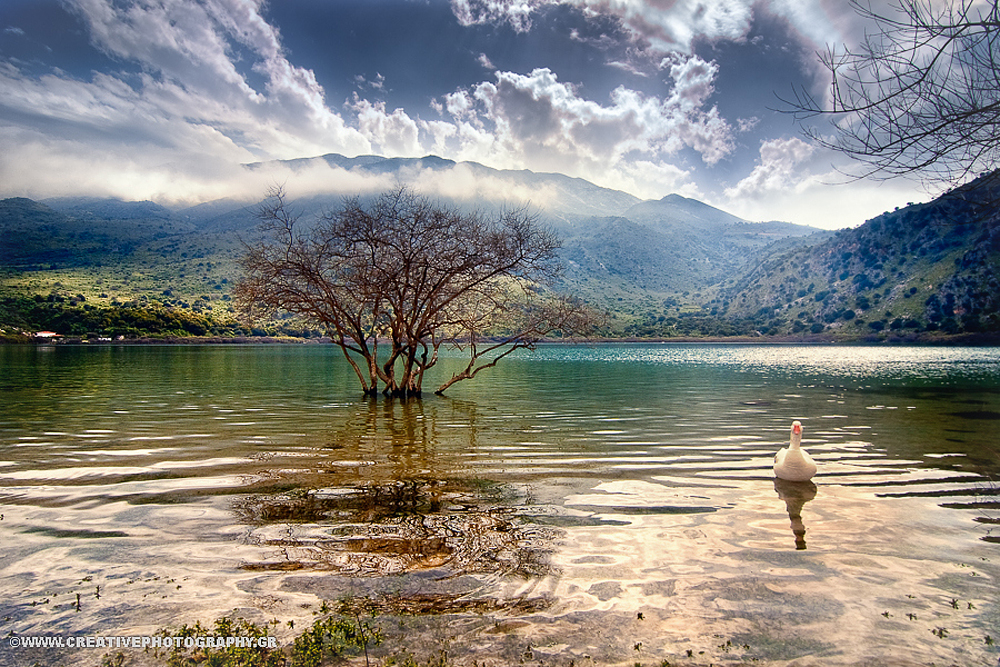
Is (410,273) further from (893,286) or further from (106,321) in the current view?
(893,286)

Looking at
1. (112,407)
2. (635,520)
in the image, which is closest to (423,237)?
(112,407)

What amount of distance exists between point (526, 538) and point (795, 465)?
6365 mm

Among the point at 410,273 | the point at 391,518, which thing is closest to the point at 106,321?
the point at 410,273

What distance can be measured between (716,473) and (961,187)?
6927 mm

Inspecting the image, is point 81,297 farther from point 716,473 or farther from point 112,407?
point 716,473

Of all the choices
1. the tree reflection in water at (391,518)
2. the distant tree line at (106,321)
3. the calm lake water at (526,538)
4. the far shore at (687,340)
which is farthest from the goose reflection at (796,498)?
the distant tree line at (106,321)

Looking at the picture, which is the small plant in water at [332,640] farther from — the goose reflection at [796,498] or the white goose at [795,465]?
the white goose at [795,465]

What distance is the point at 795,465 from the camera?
1020cm

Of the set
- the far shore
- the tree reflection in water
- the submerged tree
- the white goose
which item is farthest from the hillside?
the tree reflection in water

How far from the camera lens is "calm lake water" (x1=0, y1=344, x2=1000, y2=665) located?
185 inches

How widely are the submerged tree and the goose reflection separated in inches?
560

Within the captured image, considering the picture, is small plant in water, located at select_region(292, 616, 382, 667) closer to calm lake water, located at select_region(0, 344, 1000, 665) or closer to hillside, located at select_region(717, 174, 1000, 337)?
calm lake water, located at select_region(0, 344, 1000, 665)

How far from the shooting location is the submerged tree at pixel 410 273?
22.4m

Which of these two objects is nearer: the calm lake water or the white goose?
the calm lake water
